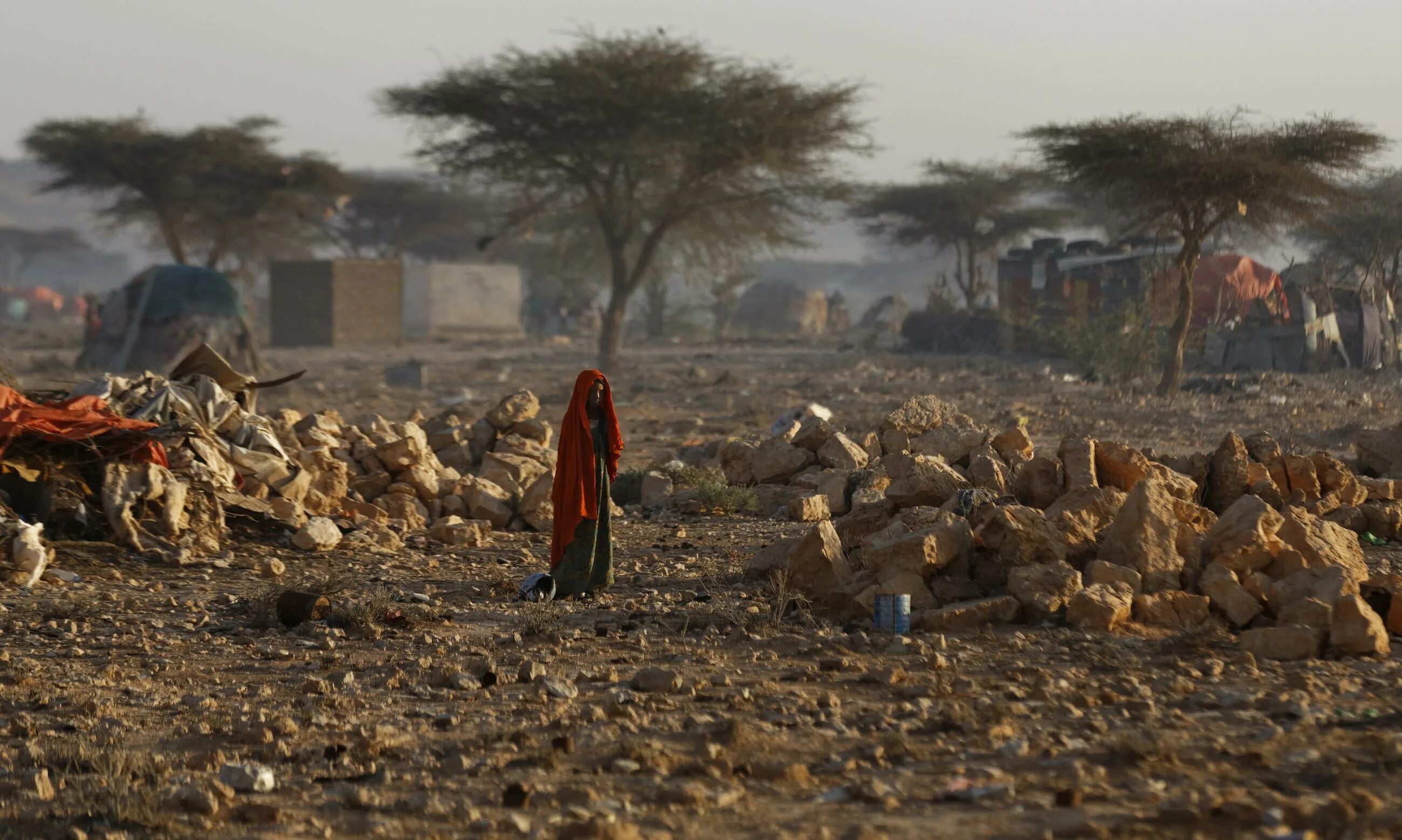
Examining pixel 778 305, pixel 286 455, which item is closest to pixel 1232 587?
pixel 286 455

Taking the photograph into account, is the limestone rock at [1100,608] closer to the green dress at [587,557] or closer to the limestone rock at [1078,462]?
the limestone rock at [1078,462]

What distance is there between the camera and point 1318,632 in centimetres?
498

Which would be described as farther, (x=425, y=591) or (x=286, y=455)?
(x=286, y=455)

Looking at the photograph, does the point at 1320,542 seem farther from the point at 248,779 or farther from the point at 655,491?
the point at 655,491

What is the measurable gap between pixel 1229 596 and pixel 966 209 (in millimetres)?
29648

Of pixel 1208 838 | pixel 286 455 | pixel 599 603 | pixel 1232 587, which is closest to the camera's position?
pixel 1208 838

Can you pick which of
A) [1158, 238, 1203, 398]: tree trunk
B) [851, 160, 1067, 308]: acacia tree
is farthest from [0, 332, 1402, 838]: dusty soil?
[851, 160, 1067, 308]: acacia tree

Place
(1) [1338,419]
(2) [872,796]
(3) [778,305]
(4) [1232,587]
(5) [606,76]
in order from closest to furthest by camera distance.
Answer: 1. (2) [872,796]
2. (4) [1232,587]
3. (1) [1338,419]
4. (5) [606,76]
5. (3) [778,305]

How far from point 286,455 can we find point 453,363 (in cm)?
1661

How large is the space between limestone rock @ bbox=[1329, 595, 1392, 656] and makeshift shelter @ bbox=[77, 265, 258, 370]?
1734cm

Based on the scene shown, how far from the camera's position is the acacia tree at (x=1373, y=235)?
2219 cm

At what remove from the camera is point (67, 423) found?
25.2ft

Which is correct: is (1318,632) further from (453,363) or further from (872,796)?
(453,363)

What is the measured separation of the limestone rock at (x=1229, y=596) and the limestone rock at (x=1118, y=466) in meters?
1.41
